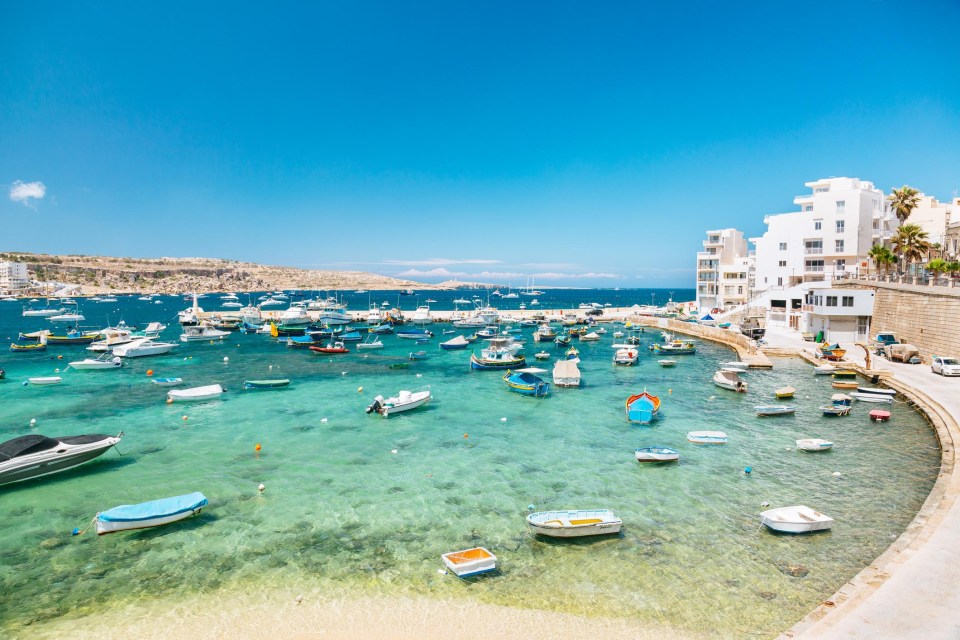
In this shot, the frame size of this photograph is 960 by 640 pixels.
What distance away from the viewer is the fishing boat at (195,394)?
3538 cm

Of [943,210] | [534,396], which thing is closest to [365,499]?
[534,396]

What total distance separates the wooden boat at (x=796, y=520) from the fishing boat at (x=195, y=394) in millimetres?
34516

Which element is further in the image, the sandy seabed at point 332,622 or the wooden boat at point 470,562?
the wooden boat at point 470,562

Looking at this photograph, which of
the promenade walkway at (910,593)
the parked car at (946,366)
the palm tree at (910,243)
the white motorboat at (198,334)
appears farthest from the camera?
the white motorboat at (198,334)

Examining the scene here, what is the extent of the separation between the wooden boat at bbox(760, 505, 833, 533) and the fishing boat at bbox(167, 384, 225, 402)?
34.5m

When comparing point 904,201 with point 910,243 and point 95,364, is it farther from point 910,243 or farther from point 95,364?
point 95,364

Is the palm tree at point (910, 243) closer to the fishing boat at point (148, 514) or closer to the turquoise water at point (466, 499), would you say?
the turquoise water at point (466, 499)

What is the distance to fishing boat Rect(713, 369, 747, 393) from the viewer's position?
3731cm

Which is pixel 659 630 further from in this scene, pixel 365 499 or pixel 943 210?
pixel 943 210

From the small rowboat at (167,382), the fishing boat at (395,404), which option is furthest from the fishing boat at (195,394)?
the fishing boat at (395,404)

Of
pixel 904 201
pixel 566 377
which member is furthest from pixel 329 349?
pixel 904 201

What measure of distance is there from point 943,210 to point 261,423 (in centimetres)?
8012

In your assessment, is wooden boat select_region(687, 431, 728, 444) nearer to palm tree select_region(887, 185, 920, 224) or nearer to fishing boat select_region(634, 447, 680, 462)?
fishing boat select_region(634, 447, 680, 462)

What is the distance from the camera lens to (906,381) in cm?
3391
